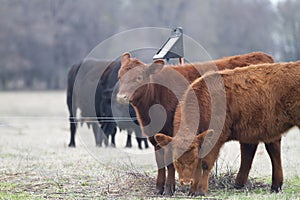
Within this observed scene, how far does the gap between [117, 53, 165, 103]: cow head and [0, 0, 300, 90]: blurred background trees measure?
3717 centimetres

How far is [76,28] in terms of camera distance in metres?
51.1

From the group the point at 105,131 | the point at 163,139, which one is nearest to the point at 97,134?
the point at 105,131

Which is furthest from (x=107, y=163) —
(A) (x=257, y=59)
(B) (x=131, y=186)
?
(A) (x=257, y=59)

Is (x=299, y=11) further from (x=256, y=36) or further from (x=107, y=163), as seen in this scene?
(x=107, y=163)

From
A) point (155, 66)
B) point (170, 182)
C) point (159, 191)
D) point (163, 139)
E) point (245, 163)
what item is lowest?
point (159, 191)

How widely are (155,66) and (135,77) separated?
0.32 m

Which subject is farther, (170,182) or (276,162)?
(276,162)

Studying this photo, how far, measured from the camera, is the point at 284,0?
103 feet

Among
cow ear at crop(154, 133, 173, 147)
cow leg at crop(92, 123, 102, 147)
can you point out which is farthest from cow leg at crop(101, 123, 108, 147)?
cow ear at crop(154, 133, 173, 147)

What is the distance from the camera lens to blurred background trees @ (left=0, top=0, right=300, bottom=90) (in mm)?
46562

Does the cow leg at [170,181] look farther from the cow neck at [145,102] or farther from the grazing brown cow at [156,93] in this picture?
the cow neck at [145,102]

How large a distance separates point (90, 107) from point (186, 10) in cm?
3842

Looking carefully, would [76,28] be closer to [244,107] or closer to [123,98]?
[123,98]

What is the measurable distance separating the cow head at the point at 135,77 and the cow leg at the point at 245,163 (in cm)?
177
